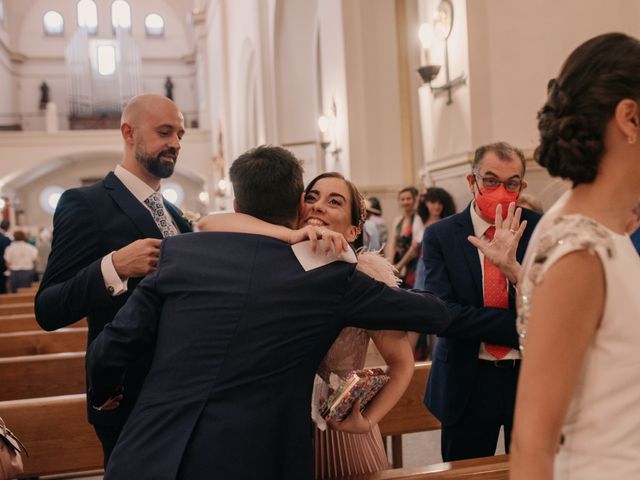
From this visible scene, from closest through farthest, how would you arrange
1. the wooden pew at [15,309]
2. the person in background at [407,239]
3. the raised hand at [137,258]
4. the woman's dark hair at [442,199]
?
the raised hand at [137,258], the woman's dark hair at [442,199], the person in background at [407,239], the wooden pew at [15,309]

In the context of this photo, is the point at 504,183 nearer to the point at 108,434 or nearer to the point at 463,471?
the point at 463,471

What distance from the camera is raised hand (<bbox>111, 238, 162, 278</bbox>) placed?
6.35ft

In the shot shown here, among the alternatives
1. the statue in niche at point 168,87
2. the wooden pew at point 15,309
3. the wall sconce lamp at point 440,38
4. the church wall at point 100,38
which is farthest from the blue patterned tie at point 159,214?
the statue in niche at point 168,87

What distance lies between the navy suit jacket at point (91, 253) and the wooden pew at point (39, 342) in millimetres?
2852

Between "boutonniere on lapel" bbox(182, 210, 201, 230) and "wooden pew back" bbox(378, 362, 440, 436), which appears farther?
"wooden pew back" bbox(378, 362, 440, 436)

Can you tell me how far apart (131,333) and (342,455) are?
687 mm

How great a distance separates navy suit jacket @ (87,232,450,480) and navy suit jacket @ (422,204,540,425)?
0.79m

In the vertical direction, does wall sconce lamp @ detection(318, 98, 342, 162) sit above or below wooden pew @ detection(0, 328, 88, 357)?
above

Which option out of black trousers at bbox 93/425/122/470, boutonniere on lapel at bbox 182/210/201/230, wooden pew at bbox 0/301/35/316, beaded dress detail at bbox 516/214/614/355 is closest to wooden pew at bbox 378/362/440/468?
boutonniere on lapel at bbox 182/210/201/230

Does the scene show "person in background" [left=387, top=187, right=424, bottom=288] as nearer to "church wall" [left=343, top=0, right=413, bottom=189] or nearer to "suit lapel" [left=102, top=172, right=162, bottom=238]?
"church wall" [left=343, top=0, right=413, bottom=189]

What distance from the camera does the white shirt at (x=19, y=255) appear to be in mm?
11023

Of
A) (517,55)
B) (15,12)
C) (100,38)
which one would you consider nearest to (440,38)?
(517,55)

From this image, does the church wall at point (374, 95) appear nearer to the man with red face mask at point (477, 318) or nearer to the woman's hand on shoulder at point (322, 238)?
the man with red face mask at point (477, 318)

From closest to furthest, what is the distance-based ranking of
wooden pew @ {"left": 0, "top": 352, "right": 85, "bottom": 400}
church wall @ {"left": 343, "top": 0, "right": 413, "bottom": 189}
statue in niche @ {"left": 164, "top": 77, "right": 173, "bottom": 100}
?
1. wooden pew @ {"left": 0, "top": 352, "right": 85, "bottom": 400}
2. church wall @ {"left": 343, "top": 0, "right": 413, "bottom": 189}
3. statue in niche @ {"left": 164, "top": 77, "right": 173, "bottom": 100}
